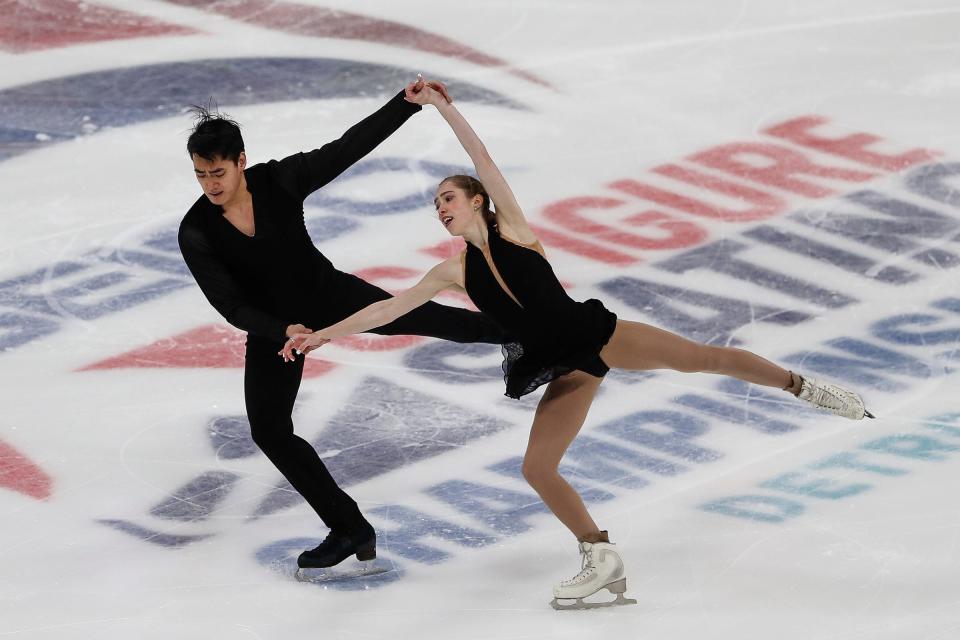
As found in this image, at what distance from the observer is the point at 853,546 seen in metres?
4.95

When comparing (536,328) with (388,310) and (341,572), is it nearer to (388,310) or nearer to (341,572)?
(388,310)

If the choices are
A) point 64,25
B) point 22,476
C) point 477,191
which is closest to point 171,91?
point 64,25

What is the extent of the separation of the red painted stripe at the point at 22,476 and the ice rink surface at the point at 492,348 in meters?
0.01

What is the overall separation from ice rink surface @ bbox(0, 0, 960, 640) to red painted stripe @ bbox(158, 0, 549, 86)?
0.02 m

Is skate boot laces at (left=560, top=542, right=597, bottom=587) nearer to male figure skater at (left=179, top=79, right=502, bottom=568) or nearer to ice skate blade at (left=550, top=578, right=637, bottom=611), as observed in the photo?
ice skate blade at (left=550, top=578, right=637, bottom=611)

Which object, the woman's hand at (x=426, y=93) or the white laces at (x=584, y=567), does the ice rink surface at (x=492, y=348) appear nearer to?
the white laces at (x=584, y=567)

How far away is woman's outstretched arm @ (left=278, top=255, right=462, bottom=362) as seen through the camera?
4.61 m

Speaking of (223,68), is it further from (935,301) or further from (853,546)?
(853,546)

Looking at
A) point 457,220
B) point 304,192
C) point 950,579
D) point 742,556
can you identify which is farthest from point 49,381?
point 950,579

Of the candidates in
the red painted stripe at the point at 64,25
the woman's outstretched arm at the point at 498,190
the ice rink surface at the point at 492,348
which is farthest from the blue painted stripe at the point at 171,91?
the woman's outstretched arm at the point at 498,190

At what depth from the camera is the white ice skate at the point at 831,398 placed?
5.10m

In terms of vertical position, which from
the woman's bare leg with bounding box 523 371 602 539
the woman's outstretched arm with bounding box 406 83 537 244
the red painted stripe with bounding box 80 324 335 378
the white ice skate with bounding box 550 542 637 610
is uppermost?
the red painted stripe with bounding box 80 324 335 378

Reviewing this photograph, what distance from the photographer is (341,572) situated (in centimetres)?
502

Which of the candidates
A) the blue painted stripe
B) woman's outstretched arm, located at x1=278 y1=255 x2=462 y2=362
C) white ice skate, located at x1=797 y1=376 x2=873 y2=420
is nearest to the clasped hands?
woman's outstretched arm, located at x1=278 y1=255 x2=462 y2=362
